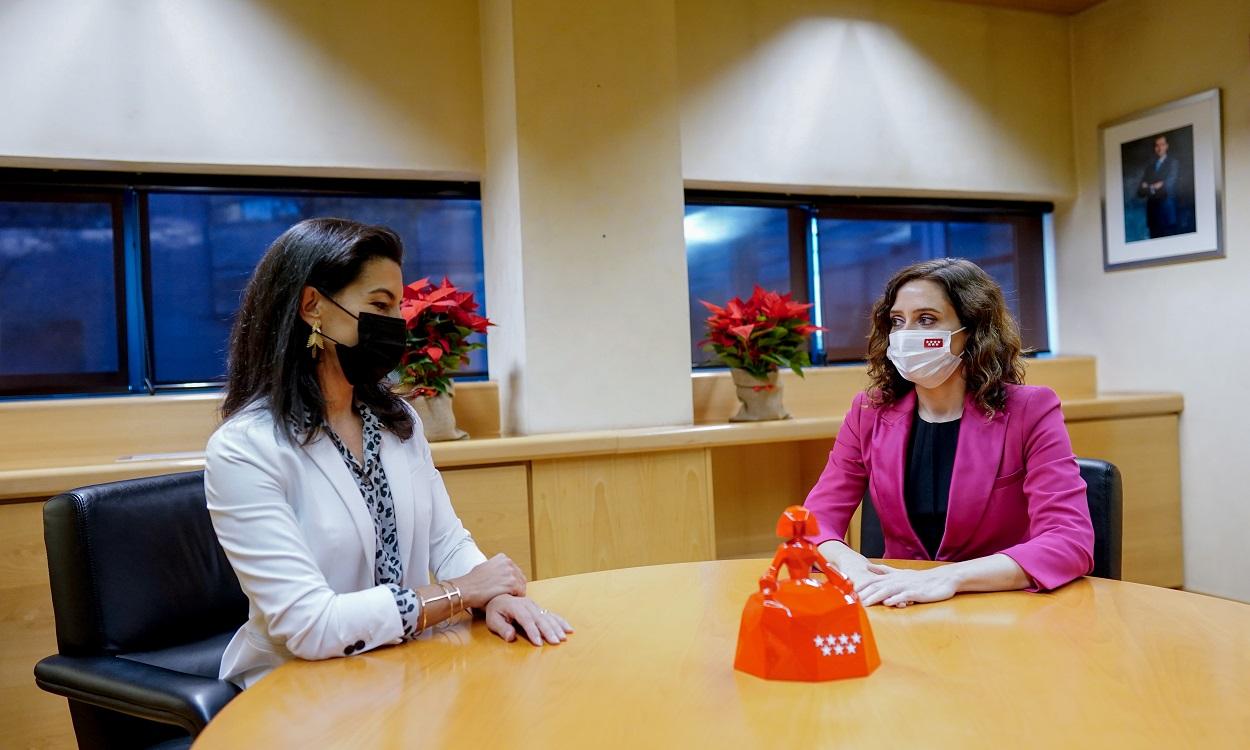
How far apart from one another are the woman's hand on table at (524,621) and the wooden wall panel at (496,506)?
1.31m

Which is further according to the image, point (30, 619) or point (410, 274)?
point (410, 274)

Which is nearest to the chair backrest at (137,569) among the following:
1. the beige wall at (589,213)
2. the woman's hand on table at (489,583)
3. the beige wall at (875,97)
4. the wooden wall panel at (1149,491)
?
the woman's hand on table at (489,583)

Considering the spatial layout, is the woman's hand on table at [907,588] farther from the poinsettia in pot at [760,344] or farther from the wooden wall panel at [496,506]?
the poinsettia in pot at [760,344]

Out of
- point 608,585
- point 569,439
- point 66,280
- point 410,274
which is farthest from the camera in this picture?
point 410,274

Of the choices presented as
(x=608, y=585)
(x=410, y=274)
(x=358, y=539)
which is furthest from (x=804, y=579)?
(x=410, y=274)

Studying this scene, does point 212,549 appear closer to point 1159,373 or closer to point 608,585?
point 608,585

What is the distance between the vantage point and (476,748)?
1.00 meters

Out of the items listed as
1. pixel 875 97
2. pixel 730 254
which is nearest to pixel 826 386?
pixel 730 254

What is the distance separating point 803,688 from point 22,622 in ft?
7.07

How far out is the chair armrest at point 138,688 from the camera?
1.35 meters

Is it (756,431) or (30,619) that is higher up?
(756,431)

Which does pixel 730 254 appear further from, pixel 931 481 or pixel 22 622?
pixel 22 622

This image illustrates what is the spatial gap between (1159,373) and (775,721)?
3722 millimetres

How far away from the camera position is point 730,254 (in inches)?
153
